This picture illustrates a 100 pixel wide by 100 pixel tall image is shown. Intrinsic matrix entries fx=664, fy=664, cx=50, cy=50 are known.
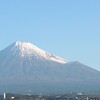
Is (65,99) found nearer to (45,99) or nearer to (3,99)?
(45,99)

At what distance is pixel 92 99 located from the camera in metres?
122

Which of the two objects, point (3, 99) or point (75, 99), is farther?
point (75, 99)

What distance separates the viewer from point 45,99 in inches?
4857

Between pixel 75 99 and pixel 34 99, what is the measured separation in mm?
7484

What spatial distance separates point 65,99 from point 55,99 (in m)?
1.98

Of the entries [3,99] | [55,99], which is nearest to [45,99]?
[55,99]

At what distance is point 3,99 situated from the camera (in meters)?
112

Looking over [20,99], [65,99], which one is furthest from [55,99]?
[20,99]

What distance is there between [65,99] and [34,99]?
25.0 feet

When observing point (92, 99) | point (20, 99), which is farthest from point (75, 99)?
point (20, 99)

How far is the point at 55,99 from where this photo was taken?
4919 inches

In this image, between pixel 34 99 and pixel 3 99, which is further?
pixel 34 99

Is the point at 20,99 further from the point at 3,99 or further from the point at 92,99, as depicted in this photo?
the point at 92,99

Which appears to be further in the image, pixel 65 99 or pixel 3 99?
pixel 65 99
